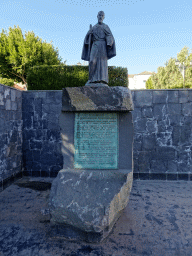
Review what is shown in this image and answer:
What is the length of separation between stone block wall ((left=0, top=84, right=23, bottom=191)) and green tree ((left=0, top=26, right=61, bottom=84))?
Answer: 11.9 metres

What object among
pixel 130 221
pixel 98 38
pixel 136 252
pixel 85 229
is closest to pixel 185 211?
pixel 130 221

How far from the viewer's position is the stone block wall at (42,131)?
5988 mm

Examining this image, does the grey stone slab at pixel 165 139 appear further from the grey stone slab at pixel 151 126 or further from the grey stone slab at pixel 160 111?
the grey stone slab at pixel 160 111

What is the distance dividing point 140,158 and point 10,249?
406 cm

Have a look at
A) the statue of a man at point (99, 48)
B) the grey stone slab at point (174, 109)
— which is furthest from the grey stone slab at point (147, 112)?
the statue of a man at point (99, 48)

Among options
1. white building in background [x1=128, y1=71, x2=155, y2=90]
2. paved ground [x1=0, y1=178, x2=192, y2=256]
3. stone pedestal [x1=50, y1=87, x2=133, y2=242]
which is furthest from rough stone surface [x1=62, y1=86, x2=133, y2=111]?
white building in background [x1=128, y1=71, x2=155, y2=90]

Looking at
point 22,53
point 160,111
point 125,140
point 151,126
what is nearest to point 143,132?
point 151,126

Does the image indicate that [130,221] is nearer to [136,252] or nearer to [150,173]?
[136,252]

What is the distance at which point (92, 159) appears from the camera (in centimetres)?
334

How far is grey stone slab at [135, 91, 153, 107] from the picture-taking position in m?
5.80

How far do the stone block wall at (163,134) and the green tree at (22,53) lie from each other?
42.2ft

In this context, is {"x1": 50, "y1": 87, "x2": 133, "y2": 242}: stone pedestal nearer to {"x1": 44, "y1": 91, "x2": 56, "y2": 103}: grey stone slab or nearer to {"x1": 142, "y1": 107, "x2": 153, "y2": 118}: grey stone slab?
{"x1": 142, "y1": 107, "x2": 153, "y2": 118}: grey stone slab

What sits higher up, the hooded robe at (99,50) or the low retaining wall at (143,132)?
the hooded robe at (99,50)

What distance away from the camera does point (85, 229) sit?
2697 mm
